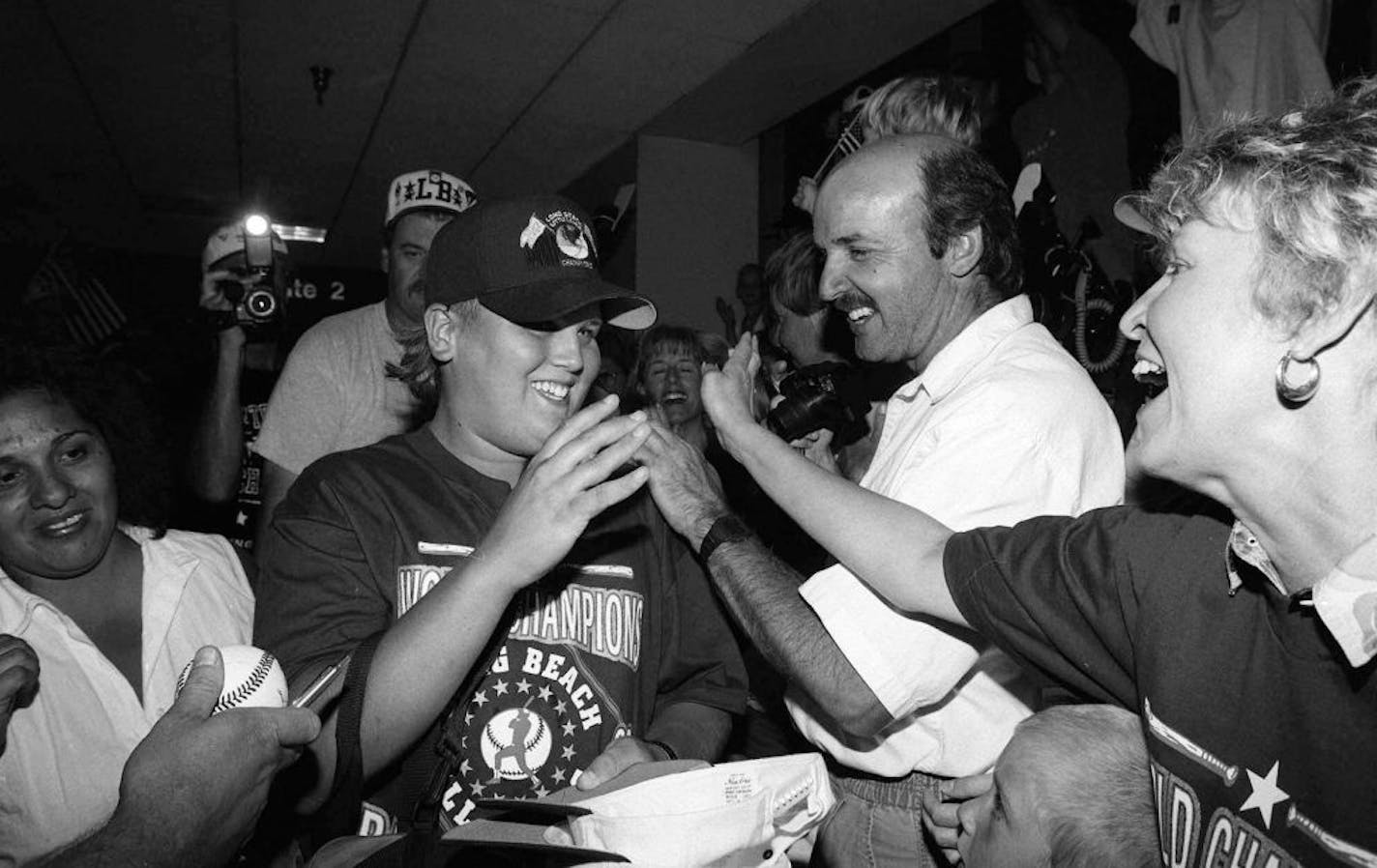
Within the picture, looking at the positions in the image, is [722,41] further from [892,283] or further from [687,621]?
[687,621]

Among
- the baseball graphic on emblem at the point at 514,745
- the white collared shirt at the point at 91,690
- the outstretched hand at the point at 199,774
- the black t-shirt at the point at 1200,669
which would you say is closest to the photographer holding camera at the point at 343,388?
the white collared shirt at the point at 91,690

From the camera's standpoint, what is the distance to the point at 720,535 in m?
1.76

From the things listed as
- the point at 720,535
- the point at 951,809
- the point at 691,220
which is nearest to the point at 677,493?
the point at 720,535

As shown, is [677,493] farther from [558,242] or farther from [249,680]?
[249,680]

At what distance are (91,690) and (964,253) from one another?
1938 mm

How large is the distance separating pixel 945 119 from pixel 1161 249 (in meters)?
1.02

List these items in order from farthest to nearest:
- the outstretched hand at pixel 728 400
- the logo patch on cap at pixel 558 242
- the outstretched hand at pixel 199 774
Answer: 1. the outstretched hand at pixel 728 400
2. the logo patch on cap at pixel 558 242
3. the outstretched hand at pixel 199 774

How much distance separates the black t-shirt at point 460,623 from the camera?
1.46m

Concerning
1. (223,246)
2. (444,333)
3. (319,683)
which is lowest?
(319,683)

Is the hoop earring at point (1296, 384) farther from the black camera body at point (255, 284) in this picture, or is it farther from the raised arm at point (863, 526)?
the black camera body at point (255, 284)

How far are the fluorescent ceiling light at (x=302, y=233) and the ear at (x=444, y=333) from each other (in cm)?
904

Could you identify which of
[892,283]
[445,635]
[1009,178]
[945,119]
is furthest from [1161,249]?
[1009,178]

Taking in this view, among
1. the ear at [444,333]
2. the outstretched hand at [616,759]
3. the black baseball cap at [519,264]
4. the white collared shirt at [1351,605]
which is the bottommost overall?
the outstretched hand at [616,759]

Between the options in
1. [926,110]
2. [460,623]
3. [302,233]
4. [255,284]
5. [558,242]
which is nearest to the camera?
[460,623]
